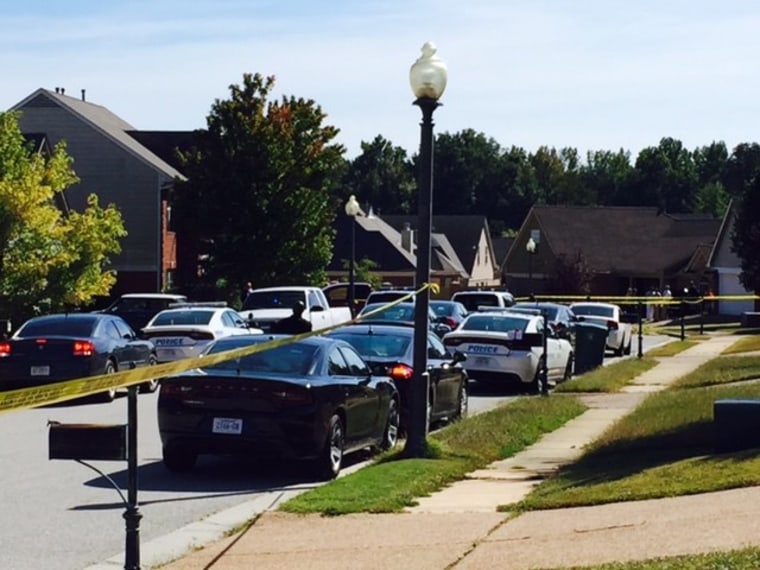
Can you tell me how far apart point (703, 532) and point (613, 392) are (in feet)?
57.2

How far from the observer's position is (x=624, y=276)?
265ft

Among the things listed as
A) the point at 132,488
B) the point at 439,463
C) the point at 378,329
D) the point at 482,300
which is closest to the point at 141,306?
the point at 482,300

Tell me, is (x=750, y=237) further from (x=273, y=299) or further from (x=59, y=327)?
(x=59, y=327)

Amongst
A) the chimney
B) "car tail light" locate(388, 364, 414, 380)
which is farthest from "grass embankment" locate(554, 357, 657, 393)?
the chimney

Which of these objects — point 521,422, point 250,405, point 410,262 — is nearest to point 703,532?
point 250,405

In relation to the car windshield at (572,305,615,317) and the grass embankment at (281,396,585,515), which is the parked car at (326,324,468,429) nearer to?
the grass embankment at (281,396,585,515)

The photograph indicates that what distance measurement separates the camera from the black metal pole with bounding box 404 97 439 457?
14.9m

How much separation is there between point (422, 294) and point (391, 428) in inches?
92.7

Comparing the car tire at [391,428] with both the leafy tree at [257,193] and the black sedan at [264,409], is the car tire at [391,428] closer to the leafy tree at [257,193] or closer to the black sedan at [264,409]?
the black sedan at [264,409]

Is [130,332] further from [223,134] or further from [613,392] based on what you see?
[223,134]

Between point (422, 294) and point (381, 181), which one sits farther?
point (381, 181)

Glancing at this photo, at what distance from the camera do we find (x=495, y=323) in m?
26.6

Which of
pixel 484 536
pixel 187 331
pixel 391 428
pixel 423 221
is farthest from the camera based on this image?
pixel 187 331

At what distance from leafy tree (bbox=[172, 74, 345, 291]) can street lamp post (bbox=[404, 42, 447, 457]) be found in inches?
1405
